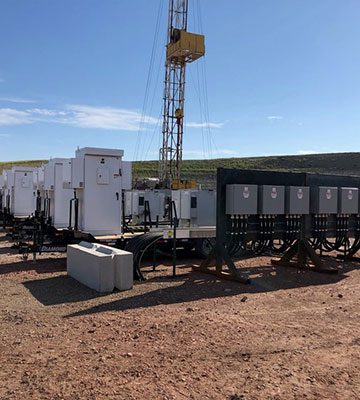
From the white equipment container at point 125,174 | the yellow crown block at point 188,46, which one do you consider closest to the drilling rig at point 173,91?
the yellow crown block at point 188,46

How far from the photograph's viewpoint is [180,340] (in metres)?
5.57

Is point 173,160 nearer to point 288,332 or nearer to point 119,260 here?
point 119,260

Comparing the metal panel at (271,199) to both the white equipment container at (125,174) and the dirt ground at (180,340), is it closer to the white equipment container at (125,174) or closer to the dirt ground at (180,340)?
the dirt ground at (180,340)

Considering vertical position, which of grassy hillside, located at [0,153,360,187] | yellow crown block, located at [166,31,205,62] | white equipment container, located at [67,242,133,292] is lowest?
white equipment container, located at [67,242,133,292]

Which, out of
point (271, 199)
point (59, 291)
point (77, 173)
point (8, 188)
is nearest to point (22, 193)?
point (8, 188)

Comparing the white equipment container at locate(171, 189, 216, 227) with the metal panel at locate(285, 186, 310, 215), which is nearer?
the metal panel at locate(285, 186, 310, 215)

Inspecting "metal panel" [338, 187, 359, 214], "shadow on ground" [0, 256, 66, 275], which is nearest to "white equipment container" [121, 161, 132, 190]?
"shadow on ground" [0, 256, 66, 275]

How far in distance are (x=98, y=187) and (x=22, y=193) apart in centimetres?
1023

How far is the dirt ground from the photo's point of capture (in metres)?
4.27

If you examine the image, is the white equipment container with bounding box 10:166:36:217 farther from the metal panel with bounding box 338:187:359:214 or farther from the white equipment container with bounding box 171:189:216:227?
the metal panel with bounding box 338:187:359:214

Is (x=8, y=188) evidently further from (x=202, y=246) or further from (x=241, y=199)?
(x=241, y=199)

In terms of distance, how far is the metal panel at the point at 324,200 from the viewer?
11.2m

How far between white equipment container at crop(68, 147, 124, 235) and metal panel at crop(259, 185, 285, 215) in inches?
167

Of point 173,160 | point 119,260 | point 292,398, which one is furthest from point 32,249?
point 173,160
